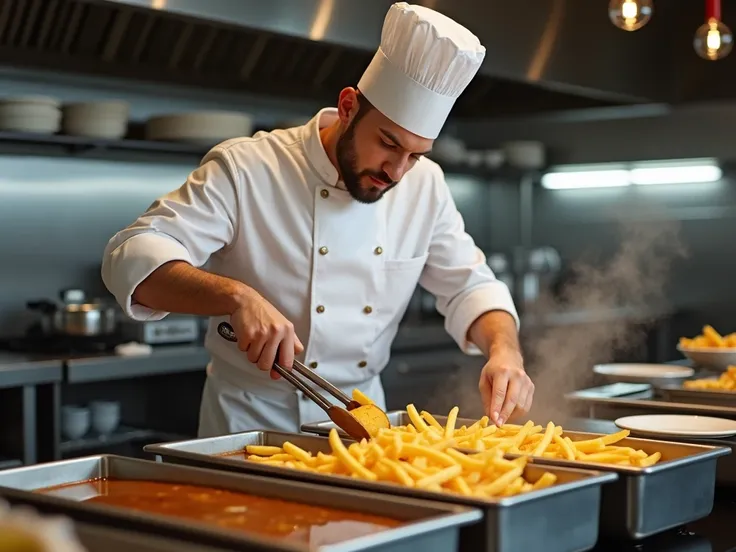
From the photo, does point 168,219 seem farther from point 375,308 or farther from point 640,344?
point 640,344

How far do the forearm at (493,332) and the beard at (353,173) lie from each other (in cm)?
42

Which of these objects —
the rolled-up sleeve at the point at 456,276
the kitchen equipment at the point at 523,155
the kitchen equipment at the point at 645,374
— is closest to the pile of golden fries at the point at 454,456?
the rolled-up sleeve at the point at 456,276

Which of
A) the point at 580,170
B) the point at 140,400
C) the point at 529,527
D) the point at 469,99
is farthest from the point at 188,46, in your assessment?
the point at 529,527

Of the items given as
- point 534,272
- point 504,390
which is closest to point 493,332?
point 504,390

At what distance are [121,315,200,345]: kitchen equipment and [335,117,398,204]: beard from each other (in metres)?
1.65

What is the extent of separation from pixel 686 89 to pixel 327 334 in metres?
4.16

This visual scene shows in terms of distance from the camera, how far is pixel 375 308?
8.56 feet

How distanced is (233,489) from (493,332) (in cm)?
117

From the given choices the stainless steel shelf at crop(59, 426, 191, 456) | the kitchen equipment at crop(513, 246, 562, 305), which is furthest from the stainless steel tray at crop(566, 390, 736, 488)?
the kitchen equipment at crop(513, 246, 562, 305)

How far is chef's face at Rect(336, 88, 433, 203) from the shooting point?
2273mm

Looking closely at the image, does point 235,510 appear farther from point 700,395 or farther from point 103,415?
point 103,415

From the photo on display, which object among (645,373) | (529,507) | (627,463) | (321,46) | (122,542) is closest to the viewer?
(122,542)

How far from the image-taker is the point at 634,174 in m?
6.04

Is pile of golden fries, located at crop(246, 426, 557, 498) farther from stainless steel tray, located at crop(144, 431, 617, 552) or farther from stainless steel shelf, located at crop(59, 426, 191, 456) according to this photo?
stainless steel shelf, located at crop(59, 426, 191, 456)
